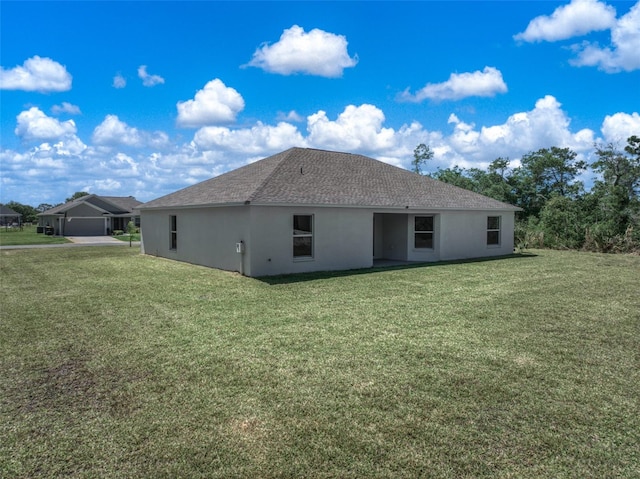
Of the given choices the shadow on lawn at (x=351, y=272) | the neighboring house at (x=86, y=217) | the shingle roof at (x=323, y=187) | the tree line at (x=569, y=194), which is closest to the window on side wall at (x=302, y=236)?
the shingle roof at (x=323, y=187)

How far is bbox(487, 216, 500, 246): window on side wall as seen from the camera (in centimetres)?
1964

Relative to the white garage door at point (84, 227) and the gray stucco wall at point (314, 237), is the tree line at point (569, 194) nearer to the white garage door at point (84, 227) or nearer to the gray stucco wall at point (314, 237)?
the gray stucco wall at point (314, 237)

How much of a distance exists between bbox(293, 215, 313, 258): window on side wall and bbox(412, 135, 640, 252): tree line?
14.8 meters

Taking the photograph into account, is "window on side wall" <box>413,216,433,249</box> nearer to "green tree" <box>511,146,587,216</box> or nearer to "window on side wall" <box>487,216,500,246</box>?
"window on side wall" <box>487,216,500,246</box>

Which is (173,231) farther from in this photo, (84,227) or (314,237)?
(84,227)

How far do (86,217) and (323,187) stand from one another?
3993 cm

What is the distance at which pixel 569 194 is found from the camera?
33219 mm

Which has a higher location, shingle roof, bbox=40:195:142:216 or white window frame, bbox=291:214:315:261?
shingle roof, bbox=40:195:142:216

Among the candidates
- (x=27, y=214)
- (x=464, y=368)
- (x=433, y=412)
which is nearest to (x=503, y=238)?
(x=464, y=368)

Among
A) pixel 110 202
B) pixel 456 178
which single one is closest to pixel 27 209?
pixel 110 202

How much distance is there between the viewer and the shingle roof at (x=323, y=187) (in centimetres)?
1392

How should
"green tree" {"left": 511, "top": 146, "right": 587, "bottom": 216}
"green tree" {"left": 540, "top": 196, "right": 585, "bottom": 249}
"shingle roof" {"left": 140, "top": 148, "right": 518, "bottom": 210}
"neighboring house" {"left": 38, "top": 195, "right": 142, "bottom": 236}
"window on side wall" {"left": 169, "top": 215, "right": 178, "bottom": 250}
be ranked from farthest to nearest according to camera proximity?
"neighboring house" {"left": 38, "top": 195, "right": 142, "bottom": 236}
"green tree" {"left": 511, "top": 146, "right": 587, "bottom": 216}
"green tree" {"left": 540, "top": 196, "right": 585, "bottom": 249}
"window on side wall" {"left": 169, "top": 215, "right": 178, "bottom": 250}
"shingle roof" {"left": 140, "top": 148, "right": 518, "bottom": 210}

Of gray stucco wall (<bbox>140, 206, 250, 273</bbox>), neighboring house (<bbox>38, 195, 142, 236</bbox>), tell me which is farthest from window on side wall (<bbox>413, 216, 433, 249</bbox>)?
neighboring house (<bbox>38, 195, 142, 236</bbox>)

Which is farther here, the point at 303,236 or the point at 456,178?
the point at 456,178
